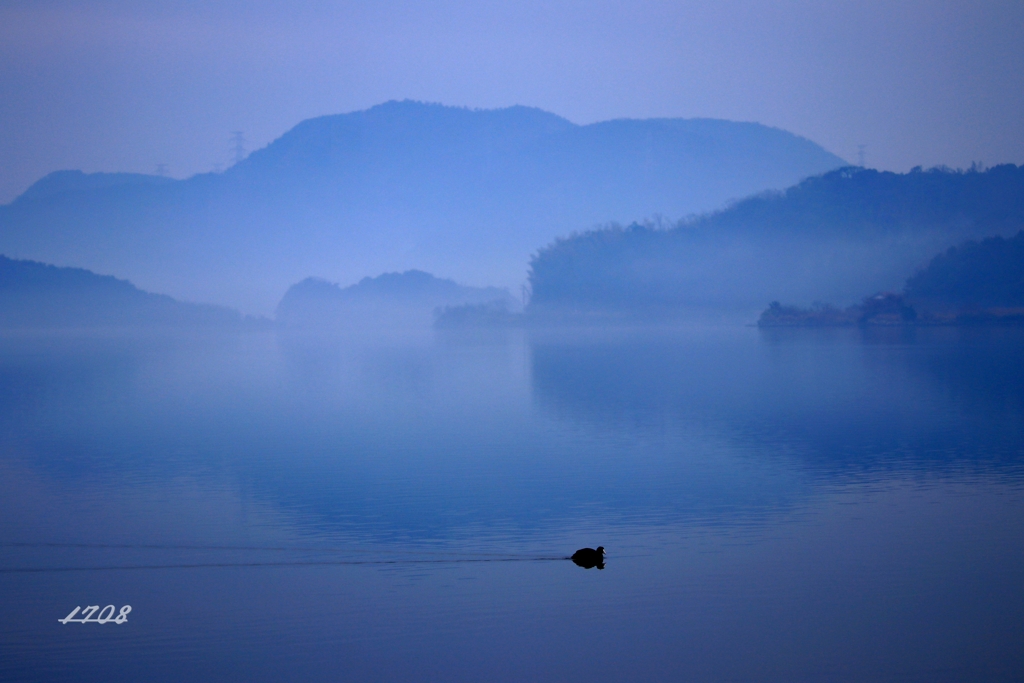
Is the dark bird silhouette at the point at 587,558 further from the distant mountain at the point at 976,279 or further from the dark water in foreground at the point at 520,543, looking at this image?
the distant mountain at the point at 976,279

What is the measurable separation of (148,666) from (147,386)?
27891mm

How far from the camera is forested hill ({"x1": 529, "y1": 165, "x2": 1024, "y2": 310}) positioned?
133 m

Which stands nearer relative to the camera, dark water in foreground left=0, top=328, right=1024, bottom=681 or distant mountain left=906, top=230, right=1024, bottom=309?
dark water in foreground left=0, top=328, right=1024, bottom=681

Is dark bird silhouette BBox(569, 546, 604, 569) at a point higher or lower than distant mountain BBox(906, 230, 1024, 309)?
lower

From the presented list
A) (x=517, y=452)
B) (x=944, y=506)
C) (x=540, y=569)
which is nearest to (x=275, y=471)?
(x=517, y=452)

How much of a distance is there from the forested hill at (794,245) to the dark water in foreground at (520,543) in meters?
118

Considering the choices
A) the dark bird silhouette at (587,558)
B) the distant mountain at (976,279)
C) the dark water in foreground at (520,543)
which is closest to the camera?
the dark water in foreground at (520,543)

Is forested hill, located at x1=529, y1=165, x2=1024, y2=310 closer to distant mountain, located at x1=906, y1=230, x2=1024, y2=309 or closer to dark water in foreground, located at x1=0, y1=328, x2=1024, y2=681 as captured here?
distant mountain, located at x1=906, y1=230, x2=1024, y2=309

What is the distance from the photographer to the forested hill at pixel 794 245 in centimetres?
13338

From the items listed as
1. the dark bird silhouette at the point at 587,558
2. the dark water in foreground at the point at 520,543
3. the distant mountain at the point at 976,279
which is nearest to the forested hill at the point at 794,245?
the distant mountain at the point at 976,279

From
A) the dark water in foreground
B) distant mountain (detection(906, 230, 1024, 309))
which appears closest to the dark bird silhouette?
the dark water in foreground

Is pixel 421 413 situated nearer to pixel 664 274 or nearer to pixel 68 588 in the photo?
pixel 68 588

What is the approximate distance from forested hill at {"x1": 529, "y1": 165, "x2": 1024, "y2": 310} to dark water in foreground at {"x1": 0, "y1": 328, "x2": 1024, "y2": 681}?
117858 mm

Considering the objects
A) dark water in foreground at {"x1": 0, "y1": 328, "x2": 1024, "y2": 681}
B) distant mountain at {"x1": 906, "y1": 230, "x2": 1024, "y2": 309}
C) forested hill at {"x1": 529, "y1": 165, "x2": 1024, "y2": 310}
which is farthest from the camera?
forested hill at {"x1": 529, "y1": 165, "x2": 1024, "y2": 310}
